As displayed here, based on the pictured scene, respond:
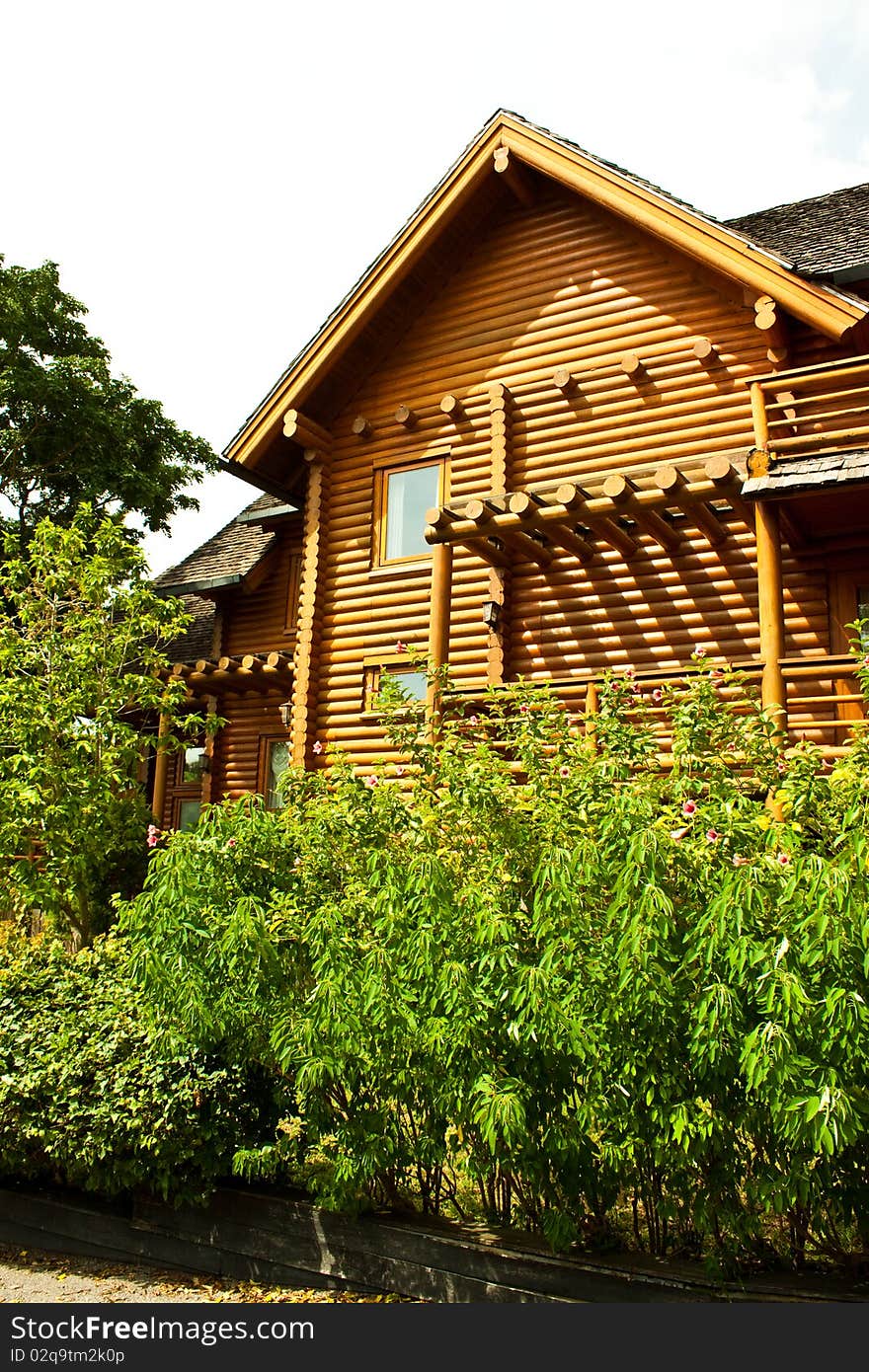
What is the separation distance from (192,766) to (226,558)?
4.31m

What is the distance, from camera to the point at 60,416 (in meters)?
25.0

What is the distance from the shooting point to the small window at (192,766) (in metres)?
21.2

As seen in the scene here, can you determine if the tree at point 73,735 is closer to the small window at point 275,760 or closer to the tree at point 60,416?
the small window at point 275,760

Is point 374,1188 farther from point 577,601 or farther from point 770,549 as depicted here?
point 577,601

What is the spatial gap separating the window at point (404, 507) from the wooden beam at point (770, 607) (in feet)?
18.7

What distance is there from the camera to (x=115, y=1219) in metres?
7.30

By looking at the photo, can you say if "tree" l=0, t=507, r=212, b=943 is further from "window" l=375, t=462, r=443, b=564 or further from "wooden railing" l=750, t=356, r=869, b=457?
"wooden railing" l=750, t=356, r=869, b=457

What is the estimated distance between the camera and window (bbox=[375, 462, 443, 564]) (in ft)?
48.4

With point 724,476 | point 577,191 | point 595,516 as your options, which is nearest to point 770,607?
point 724,476

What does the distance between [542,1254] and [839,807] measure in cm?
297

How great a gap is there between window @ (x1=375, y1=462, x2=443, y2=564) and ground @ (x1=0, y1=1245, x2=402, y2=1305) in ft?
31.8

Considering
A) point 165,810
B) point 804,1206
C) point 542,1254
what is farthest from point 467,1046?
point 165,810

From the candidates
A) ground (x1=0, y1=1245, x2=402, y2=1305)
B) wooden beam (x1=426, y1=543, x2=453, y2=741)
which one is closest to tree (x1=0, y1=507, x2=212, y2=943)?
wooden beam (x1=426, y1=543, x2=453, y2=741)

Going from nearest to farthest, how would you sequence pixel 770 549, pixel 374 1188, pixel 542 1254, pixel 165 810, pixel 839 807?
pixel 839 807 < pixel 542 1254 < pixel 374 1188 < pixel 770 549 < pixel 165 810
